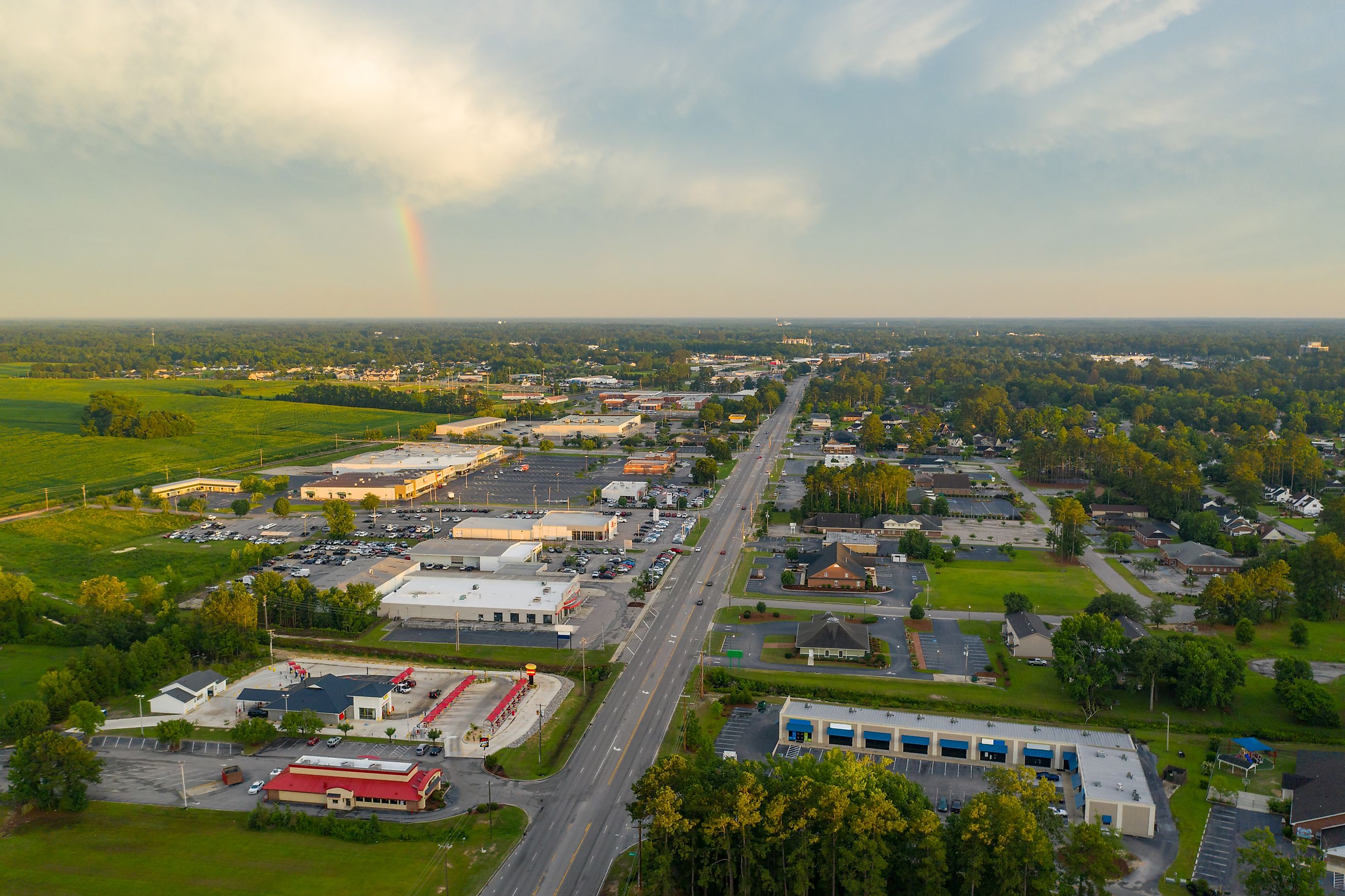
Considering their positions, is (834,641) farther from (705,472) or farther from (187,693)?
(705,472)

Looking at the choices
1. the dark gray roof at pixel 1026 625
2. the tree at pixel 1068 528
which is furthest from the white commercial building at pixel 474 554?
the tree at pixel 1068 528

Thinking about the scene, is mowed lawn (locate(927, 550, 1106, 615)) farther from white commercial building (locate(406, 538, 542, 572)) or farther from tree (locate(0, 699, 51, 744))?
tree (locate(0, 699, 51, 744))

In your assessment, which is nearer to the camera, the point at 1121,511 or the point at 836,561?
the point at 836,561

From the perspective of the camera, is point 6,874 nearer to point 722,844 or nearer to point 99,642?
point 99,642

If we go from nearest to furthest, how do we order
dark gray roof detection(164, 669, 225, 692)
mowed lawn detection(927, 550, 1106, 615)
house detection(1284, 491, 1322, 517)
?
1. dark gray roof detection(164, 669, 225, 692)
2. mowed lawn detection(927, 550, 1106, 615)
3. house detection(1284, 491, 1322, 517)

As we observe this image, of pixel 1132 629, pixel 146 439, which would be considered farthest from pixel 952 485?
pixel 146 439

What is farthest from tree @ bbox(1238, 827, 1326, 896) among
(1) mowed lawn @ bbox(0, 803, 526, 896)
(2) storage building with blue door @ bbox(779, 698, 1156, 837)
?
(1) mowed lawn @ bbox(0, 803, 526, 896)

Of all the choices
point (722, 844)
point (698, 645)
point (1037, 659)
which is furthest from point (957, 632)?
point (722, 844)
